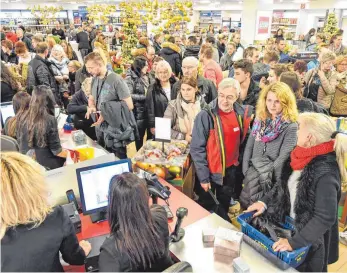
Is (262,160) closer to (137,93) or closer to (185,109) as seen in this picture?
(185,109)

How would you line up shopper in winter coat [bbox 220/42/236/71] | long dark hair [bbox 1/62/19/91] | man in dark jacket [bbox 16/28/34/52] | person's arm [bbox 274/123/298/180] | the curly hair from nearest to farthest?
1. person's arm [bbox 274/123/298/180]
2. the curly hair
3. long dark hair [bbox 1/62/19/91]
4. shopper in winter coat [bbox 220/42/236/71]
5. man in dark jacket [bbox 16/28/34/52]

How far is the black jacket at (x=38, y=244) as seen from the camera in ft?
4.88

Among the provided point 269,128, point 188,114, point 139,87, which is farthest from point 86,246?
point 139,87

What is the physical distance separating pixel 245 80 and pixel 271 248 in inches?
82.5

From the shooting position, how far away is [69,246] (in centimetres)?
171

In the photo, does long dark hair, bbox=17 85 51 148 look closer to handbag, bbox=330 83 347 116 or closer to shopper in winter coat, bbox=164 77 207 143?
shopper in winter coat, bbox=164 77 207 143

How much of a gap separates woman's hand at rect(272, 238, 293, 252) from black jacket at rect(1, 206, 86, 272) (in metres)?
1.19

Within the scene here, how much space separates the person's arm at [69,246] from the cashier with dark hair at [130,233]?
0.76 feet

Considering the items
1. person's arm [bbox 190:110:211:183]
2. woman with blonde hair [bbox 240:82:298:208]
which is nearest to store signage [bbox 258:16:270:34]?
woman with blonde hair [bbox 240:82:298:208]

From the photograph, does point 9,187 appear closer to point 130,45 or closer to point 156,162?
point 156,162

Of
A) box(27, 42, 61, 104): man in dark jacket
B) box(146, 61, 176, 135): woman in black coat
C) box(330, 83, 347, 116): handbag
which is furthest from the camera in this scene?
box(27, 42, 61, 104): man in dark jacket

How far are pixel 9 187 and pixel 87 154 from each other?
1670 mm

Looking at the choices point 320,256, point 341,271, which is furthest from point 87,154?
point 341,271

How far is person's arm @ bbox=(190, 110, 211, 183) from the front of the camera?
2801mm
